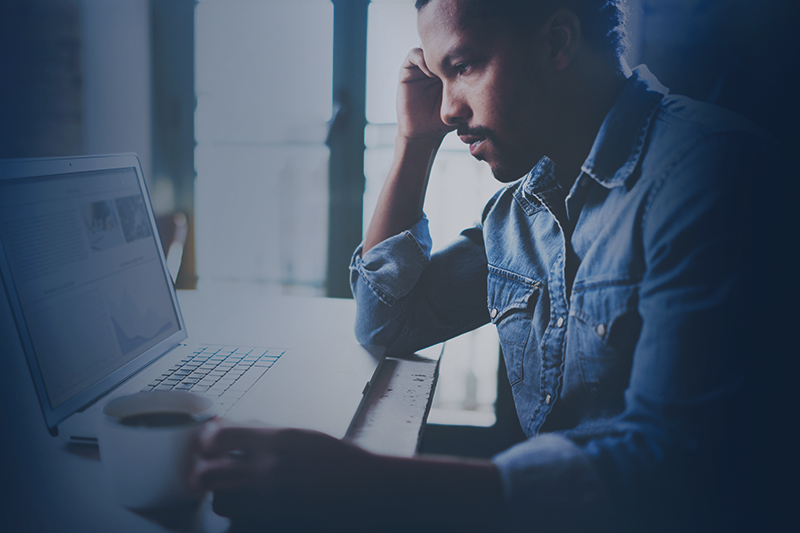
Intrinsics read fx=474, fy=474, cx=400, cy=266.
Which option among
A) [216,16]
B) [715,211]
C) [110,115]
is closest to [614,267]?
[715,211]

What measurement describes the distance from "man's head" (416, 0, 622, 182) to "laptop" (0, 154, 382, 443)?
287 mm

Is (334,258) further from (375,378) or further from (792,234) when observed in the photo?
(792,234)

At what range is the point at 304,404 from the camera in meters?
0.42

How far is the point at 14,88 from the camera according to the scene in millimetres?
512

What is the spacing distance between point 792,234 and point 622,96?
0.21 meters

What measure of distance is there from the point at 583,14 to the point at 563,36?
0.03m

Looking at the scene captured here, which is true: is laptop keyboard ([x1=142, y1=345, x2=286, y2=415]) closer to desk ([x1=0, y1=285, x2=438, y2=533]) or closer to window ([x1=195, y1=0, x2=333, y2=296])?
desk ([x1=0, y1=285, x2=438, y2=533])

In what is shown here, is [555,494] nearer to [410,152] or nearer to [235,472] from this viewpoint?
[235,472]

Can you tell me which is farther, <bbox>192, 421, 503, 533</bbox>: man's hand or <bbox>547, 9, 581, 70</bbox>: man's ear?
<bbox>547, 9, 581, 70</bbox>: man's ear

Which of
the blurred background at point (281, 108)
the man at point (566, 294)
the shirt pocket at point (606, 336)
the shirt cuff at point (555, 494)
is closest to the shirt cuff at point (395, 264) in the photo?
the man at point (566, 294)

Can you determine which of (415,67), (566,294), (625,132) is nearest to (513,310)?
(566,294)

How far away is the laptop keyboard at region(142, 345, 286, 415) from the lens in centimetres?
43

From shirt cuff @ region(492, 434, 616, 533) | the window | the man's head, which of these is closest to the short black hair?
the man's head

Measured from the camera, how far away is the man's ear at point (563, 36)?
0.42 metres
